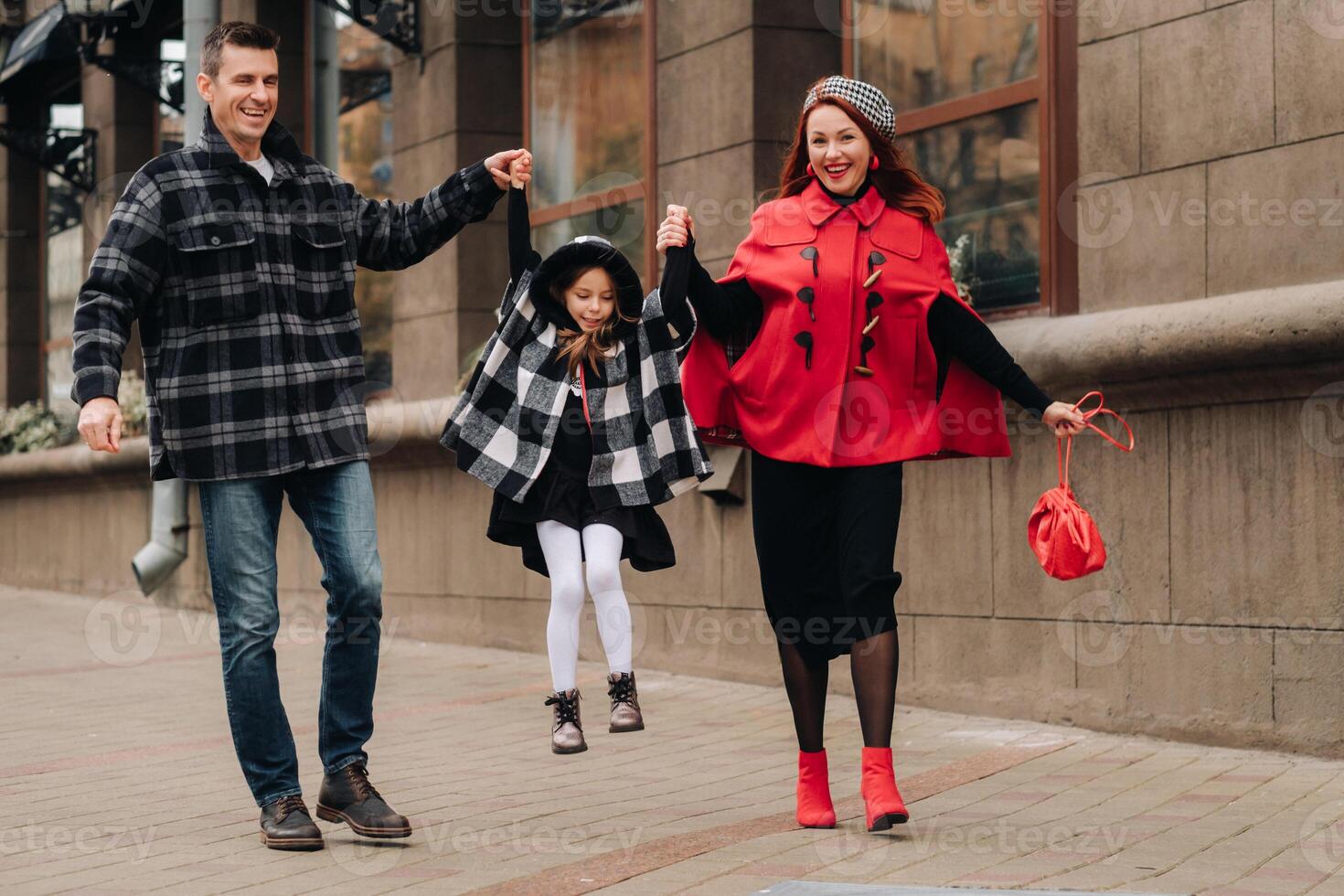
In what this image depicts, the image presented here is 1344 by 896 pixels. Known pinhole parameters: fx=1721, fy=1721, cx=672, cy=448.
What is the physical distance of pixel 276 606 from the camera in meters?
4.51

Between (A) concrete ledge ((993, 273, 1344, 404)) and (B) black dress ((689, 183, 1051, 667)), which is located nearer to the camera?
(B) black dress ((689, 183, 1051, 667))

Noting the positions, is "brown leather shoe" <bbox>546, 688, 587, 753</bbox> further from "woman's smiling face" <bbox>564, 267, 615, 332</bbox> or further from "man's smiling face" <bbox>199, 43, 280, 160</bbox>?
"man's smiling face" <bbox>199, 43, 280, 160</bbox>

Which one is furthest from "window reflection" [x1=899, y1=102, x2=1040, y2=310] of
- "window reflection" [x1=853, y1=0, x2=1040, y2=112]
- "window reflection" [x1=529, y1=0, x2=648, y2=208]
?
"window reflection" [x1=529, y1=0, x2=648, y2=208]

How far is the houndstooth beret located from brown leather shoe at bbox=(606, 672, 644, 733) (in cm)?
193

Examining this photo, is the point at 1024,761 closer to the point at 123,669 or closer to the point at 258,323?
the point at 258,323

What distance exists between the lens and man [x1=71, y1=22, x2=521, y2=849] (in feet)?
14.9

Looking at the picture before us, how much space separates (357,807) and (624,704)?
1.16 meters

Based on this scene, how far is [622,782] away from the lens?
18.4ft

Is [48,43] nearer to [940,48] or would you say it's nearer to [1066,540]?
[940,48]

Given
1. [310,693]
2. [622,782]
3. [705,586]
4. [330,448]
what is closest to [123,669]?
[310,693]

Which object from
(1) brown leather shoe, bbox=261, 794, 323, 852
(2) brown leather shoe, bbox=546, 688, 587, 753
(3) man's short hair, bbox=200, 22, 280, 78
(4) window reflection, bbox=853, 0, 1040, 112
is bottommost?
(1) brown leather shoe, bbox=261, 794, 323, 852

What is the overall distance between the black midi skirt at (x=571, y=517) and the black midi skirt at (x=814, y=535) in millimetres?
830

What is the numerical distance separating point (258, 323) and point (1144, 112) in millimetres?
3610

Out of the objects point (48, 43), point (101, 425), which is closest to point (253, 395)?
point (101, 425)
